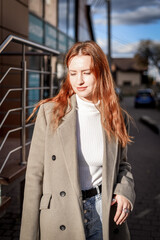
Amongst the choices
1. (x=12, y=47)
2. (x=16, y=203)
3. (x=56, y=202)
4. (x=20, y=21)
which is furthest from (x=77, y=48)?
(x=20, y=21)

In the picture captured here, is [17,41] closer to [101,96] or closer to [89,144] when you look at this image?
[101,96]

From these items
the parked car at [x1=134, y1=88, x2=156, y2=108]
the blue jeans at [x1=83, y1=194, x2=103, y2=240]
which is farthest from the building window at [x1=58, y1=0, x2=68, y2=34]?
the blue jeans at [x1=83, y1=194, x2=103, y2=240]

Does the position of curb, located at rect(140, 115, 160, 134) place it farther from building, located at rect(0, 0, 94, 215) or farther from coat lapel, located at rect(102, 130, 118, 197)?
coat lapel, located at rect(102, 130, 118, 197)

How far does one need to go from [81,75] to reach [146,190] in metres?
4.43

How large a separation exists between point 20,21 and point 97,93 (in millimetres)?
4809

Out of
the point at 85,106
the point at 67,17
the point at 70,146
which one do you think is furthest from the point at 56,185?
the point at 67,17

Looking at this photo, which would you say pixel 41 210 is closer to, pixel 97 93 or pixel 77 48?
pixel 97 93

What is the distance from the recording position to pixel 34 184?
81.9 inches

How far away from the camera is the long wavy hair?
6.93 feet

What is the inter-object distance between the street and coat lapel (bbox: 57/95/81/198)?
1127 mm

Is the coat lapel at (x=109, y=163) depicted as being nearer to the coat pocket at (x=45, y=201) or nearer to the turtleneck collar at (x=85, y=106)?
the turtleneck collar at (x=85, y=106)

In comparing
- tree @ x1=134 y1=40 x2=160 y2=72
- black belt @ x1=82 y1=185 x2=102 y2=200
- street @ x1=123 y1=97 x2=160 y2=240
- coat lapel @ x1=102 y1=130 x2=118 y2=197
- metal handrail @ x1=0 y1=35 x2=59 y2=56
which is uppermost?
tree @ x1=134 y1=40 x2=160 y2=72

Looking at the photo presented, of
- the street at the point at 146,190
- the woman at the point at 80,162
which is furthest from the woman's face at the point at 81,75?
the street at the point at 146,190

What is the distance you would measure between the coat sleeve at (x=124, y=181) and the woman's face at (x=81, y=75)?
16.4 inches
